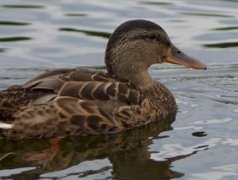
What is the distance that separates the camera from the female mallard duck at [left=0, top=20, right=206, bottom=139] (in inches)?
425

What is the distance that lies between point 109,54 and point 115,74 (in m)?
0.24

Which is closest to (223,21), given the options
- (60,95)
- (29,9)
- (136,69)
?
(29,9)

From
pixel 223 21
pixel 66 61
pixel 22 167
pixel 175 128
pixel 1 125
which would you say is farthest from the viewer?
pixel 223 21

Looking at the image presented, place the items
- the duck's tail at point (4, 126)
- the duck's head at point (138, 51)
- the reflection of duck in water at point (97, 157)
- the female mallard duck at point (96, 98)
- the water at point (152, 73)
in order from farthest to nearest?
the duck's head at point (138, 51), the female mallard duck at point (96, 98), the duck's tail at point (4, 126), the water at point (152, 73), the reflection of duck in water at point (97, 157)

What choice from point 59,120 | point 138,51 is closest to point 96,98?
point 59,120

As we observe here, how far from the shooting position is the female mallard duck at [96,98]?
1079cm

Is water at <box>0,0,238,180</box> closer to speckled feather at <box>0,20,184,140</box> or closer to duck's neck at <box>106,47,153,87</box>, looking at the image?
speckled feather at <box>0,20,184,140</box>

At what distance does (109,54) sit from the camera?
1193 cm

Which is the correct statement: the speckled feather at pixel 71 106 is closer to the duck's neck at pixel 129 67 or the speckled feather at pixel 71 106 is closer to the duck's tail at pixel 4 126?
the duck's tail at pixel 4 126

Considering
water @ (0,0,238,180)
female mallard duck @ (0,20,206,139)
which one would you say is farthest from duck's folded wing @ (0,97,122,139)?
water @ (0,0,238,180)

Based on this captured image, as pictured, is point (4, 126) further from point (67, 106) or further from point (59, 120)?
point (67, 106)

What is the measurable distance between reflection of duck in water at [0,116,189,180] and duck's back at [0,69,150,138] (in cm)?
12

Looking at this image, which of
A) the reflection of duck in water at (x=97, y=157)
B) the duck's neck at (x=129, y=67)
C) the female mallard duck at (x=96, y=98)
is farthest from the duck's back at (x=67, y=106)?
the duck's neck at (x=129, y=67)

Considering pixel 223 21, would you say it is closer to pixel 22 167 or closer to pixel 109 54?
pixel 109 54
